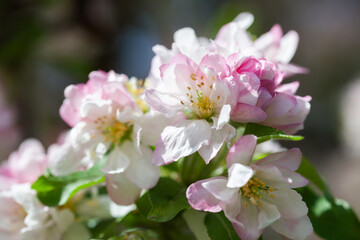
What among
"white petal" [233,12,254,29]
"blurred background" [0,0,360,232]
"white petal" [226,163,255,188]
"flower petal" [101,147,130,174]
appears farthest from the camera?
"blurred background" [0,0,360,232]

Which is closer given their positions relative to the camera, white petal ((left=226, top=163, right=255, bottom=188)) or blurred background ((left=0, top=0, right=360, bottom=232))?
white petal ((left=226, top=163, right=255, bottom=188))

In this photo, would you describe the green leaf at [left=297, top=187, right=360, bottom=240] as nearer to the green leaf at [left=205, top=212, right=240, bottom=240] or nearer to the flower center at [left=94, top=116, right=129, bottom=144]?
the green leaf at [left=205, top=212, right=240, bottom=240]

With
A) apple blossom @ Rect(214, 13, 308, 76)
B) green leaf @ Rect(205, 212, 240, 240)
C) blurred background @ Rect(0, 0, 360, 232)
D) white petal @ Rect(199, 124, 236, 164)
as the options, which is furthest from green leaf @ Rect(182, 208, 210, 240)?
blurred background @ Rect(0, 0, 360, 232)

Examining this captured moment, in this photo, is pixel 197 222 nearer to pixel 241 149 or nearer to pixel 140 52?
pixel 241 149

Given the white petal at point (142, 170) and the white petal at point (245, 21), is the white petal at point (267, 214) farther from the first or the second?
the white petal at point (245, 21)

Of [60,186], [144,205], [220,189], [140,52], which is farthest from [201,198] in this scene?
[140,52]

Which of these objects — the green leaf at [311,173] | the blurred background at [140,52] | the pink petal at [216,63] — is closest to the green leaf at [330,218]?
the green leaf at [311,173]

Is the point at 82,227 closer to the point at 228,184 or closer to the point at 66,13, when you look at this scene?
the point at 228,184
